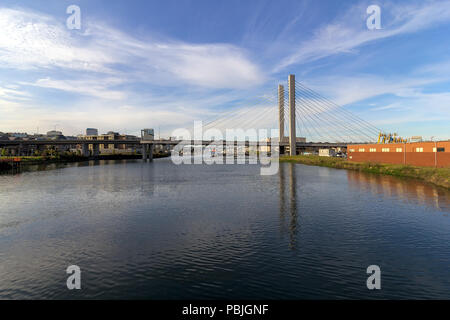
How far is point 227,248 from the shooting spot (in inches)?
601

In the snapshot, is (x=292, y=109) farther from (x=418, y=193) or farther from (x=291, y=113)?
(x=418, y=193)

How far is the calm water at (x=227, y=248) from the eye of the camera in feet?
36.2

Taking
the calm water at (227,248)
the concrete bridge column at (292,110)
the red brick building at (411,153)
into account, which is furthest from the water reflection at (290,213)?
→ the concrete bridge column at (292,110)

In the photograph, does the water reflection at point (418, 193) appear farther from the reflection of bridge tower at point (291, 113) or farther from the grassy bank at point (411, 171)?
the reflection of bridge tower at point (291, 113)

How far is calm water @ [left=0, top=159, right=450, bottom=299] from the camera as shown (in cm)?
1104

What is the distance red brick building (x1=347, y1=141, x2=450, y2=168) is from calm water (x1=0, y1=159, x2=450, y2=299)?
84.3 ft

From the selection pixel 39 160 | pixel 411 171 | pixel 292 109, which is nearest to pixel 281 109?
pixel 292 109

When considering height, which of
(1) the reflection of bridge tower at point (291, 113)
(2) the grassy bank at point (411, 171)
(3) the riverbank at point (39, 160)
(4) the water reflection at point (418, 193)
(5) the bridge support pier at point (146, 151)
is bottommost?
(4) the water reflection at point (418, 193)

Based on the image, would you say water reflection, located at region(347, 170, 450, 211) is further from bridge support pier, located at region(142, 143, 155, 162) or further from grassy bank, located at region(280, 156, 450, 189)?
bridge support pier, located at region(142, 143, 155, 162)

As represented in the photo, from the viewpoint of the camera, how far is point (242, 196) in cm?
3203

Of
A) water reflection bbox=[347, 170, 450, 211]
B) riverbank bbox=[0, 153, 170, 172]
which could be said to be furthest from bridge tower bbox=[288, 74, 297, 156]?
riverbank bbox=[0, 153, 170, 172]

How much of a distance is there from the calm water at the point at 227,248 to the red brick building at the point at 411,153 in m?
25.7

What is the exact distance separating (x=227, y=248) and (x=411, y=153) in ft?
182
